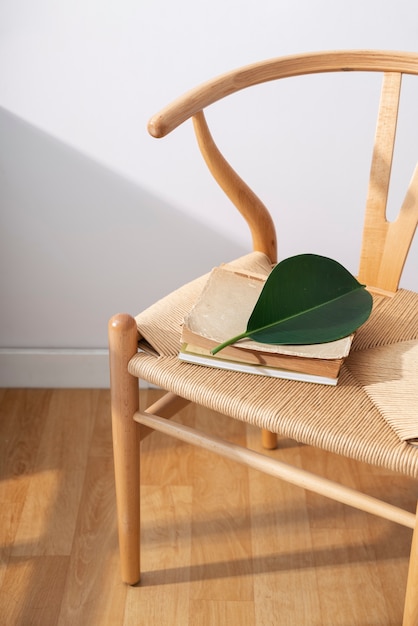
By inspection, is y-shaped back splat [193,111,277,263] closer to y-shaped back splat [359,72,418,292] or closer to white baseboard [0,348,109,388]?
y-shaped back splat [359,72,418,292]

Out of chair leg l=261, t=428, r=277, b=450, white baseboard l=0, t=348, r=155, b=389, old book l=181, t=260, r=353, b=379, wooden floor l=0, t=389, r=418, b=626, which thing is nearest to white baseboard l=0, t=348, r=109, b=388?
white baseboard l=0, t=348, r=155, b=389

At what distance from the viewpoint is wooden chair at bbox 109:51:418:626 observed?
947mm

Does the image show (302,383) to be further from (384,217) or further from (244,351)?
(384,217)

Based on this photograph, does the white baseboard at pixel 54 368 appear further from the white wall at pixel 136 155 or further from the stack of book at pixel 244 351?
the stack of book at pixel 244 351

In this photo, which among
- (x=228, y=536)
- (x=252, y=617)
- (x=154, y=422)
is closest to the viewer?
(x=154, y=422)

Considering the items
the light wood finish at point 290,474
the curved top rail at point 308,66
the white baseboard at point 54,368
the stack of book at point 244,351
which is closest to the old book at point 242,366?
the stack of book at point 244,351

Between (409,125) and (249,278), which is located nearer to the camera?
(249,278)

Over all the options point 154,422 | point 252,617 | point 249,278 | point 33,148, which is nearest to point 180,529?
point 252,617

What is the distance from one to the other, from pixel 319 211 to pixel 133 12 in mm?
517

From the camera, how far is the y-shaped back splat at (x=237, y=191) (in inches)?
45.9

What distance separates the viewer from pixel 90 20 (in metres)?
1.45

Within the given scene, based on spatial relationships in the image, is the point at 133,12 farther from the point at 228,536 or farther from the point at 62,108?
the point at 228,536

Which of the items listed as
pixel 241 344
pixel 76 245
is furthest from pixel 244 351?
pixel 76 245

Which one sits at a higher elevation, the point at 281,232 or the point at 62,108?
the point at 62,108
